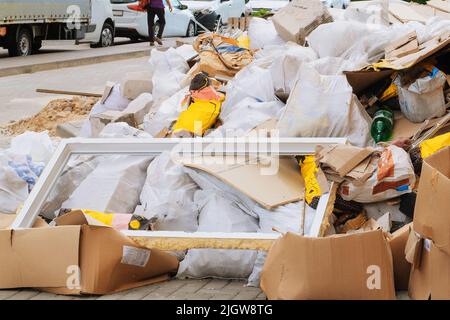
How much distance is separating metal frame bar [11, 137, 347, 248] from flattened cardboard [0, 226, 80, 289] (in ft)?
1.02

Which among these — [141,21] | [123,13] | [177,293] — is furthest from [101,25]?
[177,293]

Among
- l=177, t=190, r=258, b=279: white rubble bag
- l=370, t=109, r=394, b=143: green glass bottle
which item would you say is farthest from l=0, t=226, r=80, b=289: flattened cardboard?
l=370, t=109, r=394, b=143: green glass bottle

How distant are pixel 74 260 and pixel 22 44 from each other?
14.3 m

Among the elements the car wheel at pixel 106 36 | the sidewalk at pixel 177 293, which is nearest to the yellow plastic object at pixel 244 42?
the sidewalk at pixel 177 293

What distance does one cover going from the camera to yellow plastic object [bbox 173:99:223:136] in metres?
5.39

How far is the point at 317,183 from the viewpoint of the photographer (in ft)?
14.1

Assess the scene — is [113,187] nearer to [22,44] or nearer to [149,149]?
[149,149]

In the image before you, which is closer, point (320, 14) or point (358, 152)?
point (358, 152)

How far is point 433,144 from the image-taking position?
4.43m

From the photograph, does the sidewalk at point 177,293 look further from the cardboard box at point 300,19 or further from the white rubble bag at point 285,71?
the cardboard box at point 300,19

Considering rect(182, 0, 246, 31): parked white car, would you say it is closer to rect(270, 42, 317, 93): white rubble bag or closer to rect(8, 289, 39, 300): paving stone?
rect(270, 42, 317, 93): white rubble bag

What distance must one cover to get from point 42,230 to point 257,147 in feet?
4.28
